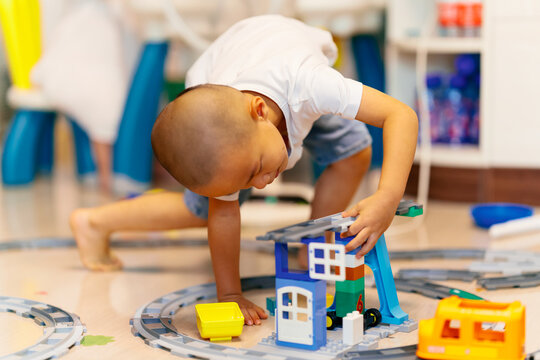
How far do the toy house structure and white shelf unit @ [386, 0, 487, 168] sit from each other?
0.79 metres

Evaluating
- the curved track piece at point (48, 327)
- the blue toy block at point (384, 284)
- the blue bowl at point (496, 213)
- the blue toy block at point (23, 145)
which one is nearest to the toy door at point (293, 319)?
the blue toy block at point (384, 284)

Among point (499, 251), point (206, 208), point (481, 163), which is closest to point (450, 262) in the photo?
point (499, 251)

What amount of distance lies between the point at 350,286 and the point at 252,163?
0.58 ft

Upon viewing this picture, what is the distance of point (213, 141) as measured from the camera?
2.57 feet

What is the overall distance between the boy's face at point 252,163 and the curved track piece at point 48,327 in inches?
8.6

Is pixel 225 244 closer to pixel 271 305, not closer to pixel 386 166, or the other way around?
pixel 271 305

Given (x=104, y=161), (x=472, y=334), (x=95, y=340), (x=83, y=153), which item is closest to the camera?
(x=472, y=334)

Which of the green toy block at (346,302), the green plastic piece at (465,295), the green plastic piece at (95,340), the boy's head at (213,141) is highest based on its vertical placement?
the boy's head at (213,141)

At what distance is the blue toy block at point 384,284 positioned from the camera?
2.85 ft

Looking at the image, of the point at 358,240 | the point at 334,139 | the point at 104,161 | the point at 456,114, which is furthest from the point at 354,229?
the point at 104,161

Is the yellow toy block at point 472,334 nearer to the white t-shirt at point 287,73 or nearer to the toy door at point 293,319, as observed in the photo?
the toy door at point 293,319

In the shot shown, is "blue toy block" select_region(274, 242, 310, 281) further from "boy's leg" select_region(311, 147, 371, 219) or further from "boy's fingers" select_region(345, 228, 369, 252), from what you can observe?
"boy's leg" select_region(311, 147, 371, 219)

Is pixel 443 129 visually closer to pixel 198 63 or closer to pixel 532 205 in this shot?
pixel 532 205

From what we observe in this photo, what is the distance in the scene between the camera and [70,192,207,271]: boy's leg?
1.11m
